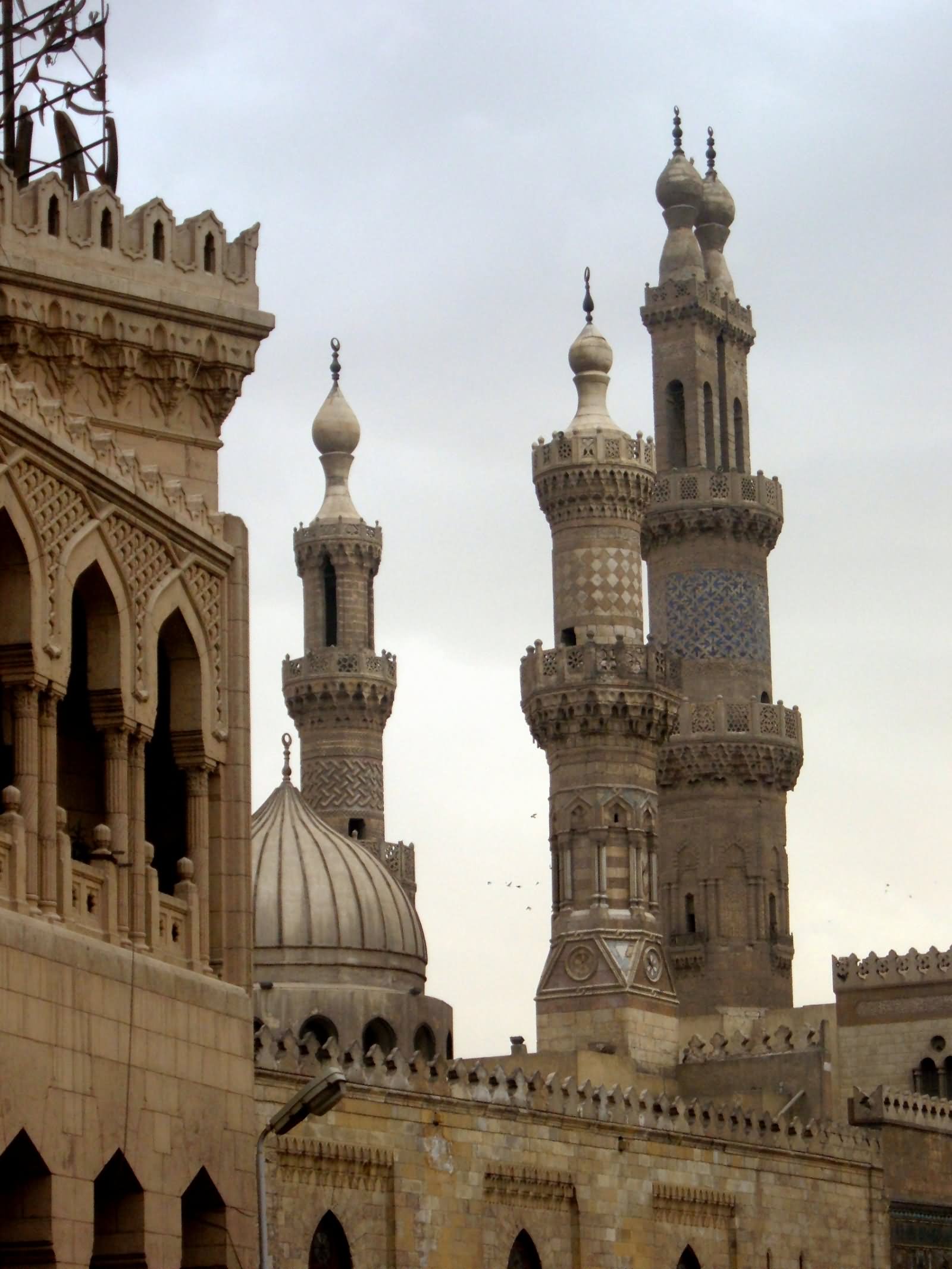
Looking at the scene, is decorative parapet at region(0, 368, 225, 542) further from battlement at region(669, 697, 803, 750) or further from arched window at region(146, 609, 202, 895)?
battlement at region(669, 697, 803, 750)

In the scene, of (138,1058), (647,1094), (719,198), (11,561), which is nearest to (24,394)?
(11,561)

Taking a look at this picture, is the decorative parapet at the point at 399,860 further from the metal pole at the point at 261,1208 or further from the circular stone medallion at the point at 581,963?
the metal pole at the point at 261,1208

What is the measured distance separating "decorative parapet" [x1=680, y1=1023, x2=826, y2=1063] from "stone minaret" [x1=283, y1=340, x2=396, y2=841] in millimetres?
8217

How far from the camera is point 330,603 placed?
45.5m

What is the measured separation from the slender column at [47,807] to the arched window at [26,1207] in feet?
3.38

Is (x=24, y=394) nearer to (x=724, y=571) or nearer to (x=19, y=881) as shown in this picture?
(x=19, y=881)

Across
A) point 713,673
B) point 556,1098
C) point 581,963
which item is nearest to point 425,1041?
point 556,1098

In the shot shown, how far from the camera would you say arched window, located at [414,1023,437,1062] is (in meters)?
30.1

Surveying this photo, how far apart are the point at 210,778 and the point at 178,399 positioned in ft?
6.72

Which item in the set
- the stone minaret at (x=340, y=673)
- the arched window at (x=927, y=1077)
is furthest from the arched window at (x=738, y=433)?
the arched window at (x=927, y=1077)

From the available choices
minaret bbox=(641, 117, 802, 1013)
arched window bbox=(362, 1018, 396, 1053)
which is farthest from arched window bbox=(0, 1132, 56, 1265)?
minaret bbox=(641, 117, 802, 1013)

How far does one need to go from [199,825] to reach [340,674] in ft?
99.0

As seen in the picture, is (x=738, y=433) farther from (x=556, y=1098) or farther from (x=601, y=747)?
(x=556, y=1098)

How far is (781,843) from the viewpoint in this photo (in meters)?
42.7
